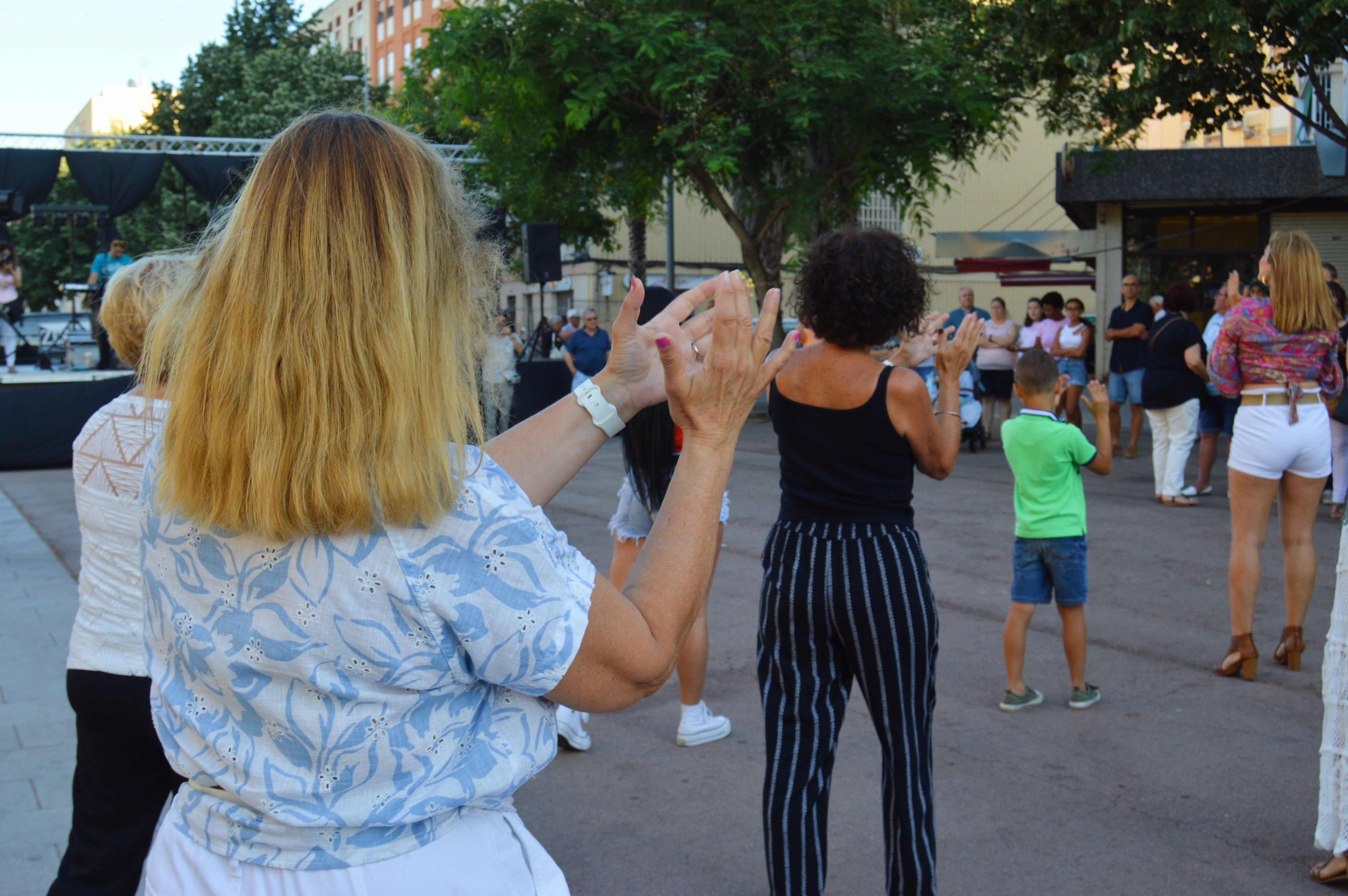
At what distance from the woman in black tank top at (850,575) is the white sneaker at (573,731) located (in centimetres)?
143

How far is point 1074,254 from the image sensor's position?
25141mm

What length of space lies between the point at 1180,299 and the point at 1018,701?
6.28 metres

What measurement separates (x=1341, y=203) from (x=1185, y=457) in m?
12.7

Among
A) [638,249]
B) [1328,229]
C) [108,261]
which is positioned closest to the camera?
[108,261]

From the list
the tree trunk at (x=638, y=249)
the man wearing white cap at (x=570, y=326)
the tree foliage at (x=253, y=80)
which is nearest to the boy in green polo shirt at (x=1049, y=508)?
the man wearing white cap at (x=570, y=326)

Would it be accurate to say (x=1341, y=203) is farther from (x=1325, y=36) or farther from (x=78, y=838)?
(x=78, y=838)

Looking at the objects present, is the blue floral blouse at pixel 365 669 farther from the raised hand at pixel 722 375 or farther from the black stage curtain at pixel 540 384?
the black stage curtain at pixel 540 384

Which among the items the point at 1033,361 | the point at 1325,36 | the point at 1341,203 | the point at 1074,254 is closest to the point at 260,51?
the point at 1074,254

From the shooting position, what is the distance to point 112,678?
2434 millimetres

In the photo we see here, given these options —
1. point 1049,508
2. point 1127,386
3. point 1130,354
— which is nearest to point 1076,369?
point 1127,386

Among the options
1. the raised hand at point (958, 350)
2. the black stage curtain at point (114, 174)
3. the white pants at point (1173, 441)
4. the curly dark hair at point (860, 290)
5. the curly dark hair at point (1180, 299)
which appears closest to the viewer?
the curly dark hair at point (860, 290)

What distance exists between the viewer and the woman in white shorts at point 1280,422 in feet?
15.5

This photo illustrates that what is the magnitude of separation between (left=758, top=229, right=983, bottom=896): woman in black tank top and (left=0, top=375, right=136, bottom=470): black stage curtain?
41.2ft

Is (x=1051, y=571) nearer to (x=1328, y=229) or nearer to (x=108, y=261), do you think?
(x=108, y=261)
